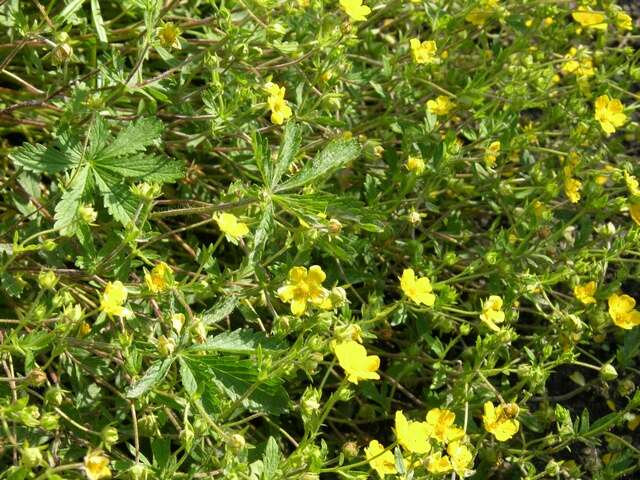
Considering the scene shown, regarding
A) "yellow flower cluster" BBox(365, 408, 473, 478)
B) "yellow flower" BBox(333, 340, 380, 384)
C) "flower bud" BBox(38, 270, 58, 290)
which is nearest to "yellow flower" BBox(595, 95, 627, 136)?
"yellow flower cluster" BBox(365, 408, 473, 478)

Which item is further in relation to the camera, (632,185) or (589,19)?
(589,19)

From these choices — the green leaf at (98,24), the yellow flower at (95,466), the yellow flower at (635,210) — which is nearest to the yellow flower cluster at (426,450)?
the yellow flower at (95,466)

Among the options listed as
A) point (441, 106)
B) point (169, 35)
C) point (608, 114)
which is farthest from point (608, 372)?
point (169, 35)

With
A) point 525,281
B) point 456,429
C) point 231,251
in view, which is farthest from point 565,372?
point 231,251

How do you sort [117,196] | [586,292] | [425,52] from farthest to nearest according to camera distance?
Result: 1. [425,52]
2. [586,292]
3. [117,196]

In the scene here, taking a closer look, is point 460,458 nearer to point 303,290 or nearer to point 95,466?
point 303,290

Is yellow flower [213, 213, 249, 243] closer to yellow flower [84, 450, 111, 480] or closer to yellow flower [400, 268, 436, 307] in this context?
yellow flower [400, 268, 436, 307]

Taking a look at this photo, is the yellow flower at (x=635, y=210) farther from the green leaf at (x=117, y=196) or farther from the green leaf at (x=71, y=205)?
the green leaf at (x=71, y=205)

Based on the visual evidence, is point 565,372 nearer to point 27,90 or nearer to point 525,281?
point 525,281
